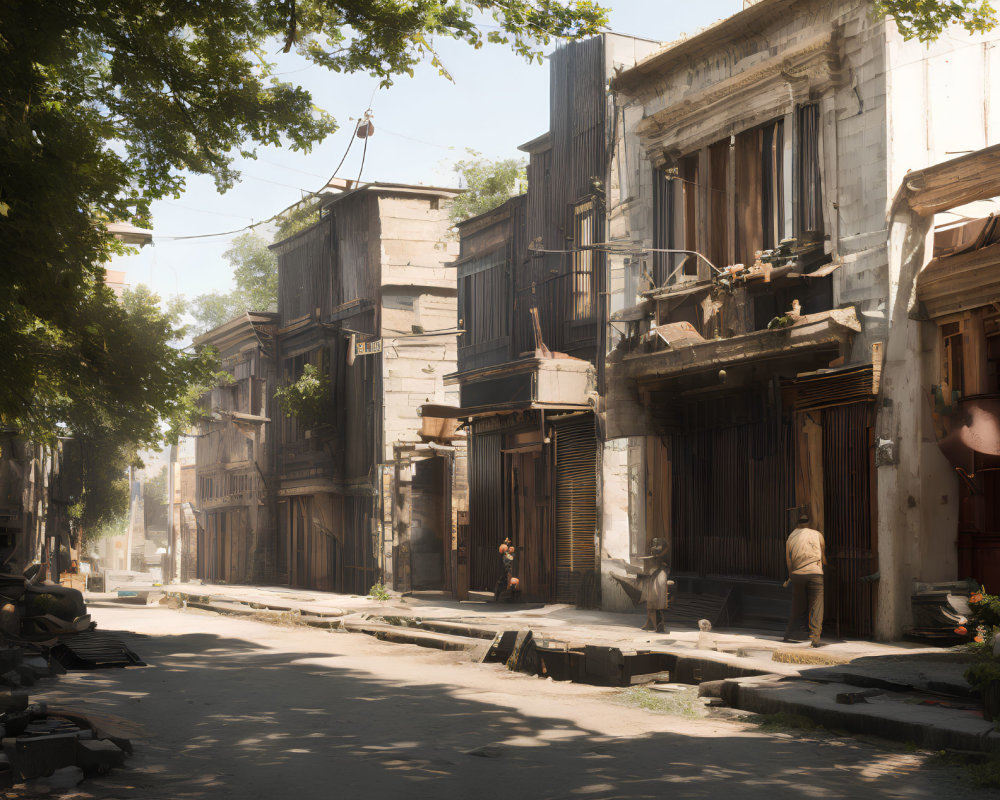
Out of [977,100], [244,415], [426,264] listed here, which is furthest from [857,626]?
[244,415]

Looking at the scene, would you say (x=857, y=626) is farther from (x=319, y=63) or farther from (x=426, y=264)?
(x=426, y=264)

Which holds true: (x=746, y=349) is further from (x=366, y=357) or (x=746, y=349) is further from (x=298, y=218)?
(x=298, y=218)

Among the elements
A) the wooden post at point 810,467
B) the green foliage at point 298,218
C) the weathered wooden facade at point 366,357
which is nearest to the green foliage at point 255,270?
the green foliage at point 298,218

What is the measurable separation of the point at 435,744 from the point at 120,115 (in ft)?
24.4

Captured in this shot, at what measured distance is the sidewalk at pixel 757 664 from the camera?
8922 mm

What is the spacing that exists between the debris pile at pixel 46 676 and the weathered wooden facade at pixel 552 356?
923 centimetres

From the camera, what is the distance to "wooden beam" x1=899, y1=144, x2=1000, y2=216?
13.5 meters

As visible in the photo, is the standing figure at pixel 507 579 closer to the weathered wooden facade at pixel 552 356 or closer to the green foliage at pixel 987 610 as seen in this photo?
the weathered wooden facade at pixel 552 356

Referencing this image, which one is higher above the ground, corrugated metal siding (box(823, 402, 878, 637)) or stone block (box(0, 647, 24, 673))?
corrugated metal siding (box(823, 402, 878, 637))

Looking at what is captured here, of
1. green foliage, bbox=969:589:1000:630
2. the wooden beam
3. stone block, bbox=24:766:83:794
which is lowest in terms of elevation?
stone block, bbox=24:766:83:794

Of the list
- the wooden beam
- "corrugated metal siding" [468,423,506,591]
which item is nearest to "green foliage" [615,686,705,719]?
the wooden beam

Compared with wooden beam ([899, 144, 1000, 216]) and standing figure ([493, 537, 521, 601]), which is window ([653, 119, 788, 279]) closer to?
wooden beam ([899, 144, 1000, 216])

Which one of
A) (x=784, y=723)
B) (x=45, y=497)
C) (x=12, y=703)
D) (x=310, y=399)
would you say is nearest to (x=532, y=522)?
(x=310, y=399)

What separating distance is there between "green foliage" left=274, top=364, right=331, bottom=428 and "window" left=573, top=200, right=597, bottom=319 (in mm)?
12903
